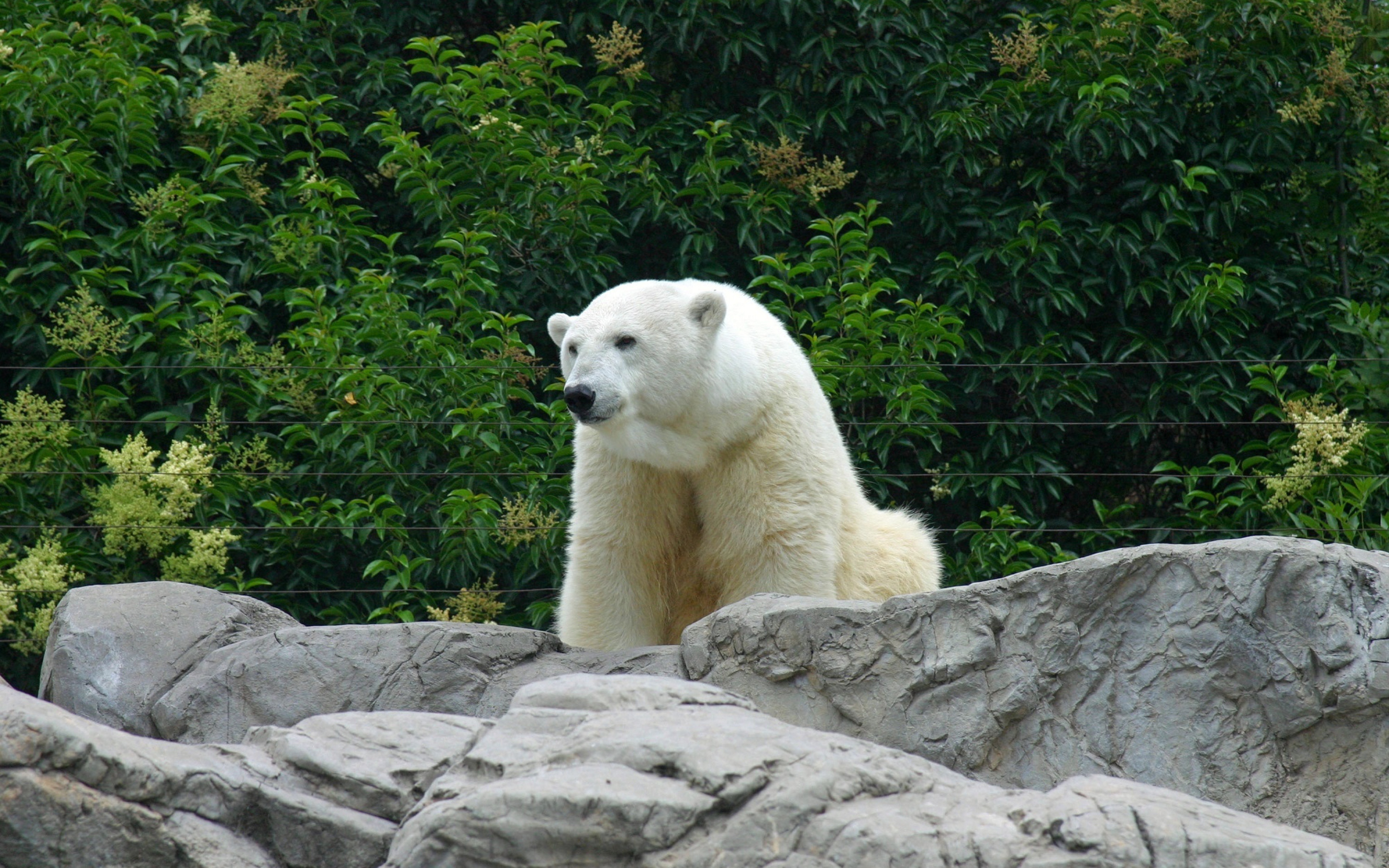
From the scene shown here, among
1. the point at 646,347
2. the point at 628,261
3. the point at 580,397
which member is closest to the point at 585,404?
the point at 580,397

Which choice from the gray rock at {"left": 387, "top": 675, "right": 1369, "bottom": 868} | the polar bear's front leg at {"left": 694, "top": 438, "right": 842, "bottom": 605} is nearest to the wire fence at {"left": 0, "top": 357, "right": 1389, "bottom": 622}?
the polar bear's front leg at {"left": 694, "top": 438, "right": 842, "bottom": 605}

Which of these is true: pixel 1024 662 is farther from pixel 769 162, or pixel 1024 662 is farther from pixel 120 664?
pixel 769 162

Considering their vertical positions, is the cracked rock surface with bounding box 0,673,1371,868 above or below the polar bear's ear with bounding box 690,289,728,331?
below

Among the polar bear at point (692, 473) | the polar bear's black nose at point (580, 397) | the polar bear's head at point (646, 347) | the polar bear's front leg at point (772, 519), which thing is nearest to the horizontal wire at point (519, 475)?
the polar bear at point (692, 473)

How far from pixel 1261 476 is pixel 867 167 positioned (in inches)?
125

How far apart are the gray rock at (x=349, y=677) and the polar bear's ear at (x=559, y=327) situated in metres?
1.23

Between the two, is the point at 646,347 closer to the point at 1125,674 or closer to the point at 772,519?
the point at 772,519

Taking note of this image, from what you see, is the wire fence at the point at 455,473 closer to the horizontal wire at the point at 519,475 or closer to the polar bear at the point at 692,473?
the horizontal wire at the point at 519,475

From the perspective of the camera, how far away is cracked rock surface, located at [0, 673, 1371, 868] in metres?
2.69

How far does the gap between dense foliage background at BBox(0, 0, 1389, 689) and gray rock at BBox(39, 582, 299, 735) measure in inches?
45.0

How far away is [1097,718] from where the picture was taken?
3.99 meters

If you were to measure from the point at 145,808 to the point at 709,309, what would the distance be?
2633 millimetres

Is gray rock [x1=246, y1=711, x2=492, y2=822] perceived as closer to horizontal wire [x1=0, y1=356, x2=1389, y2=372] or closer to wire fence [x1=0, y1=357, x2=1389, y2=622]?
wire fence [x1=0, y1=357, x2=1389, y2=622]

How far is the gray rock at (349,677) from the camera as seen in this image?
446 cm
